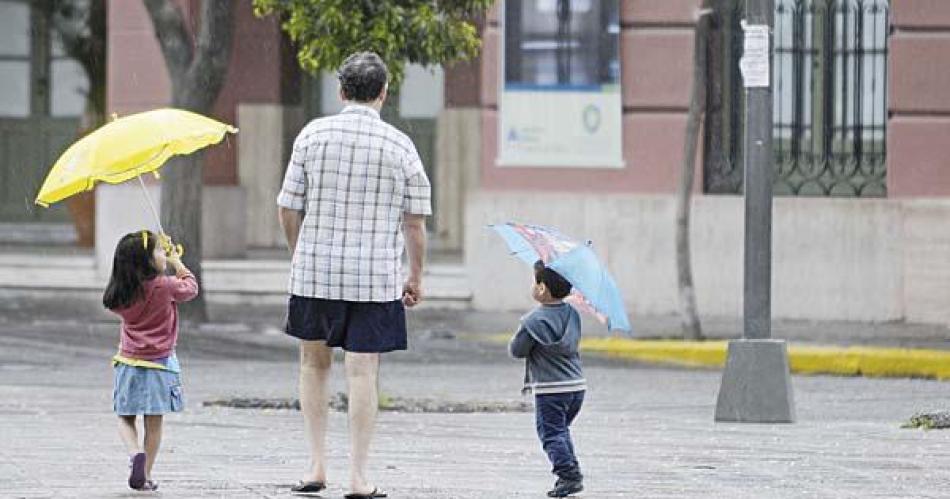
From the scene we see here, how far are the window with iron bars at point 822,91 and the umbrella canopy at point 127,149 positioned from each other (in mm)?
11728

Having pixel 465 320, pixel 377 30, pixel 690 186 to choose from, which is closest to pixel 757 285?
pixel 377 30

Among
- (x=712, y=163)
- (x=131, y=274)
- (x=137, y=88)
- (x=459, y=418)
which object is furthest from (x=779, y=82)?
(x=131, y=274)

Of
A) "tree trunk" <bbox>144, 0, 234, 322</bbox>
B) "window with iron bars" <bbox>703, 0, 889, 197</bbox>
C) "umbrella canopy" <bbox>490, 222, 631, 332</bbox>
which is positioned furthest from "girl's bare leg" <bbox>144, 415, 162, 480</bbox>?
"window with iron bars" <bbox>703, 0, 889, 197</bbox>

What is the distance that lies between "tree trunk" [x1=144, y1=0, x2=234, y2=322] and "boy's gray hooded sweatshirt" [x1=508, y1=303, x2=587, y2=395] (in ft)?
35.7

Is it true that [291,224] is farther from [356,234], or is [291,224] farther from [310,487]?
[310,487]

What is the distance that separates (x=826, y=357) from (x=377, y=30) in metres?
5.14

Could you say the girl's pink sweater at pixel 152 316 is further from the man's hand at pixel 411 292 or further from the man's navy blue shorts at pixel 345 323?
the man's hand at pixel 411 292

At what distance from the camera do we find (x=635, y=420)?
49.5 feet

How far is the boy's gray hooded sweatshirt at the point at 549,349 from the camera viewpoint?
1062 cm

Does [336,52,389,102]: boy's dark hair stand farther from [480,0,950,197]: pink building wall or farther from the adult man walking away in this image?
[480,0,950,197]: pink building wall

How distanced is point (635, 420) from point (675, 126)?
7576mm

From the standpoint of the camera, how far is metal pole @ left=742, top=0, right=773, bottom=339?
14.7 metres

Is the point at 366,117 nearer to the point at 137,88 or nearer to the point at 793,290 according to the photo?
the point at 793,290

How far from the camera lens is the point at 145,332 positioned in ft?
35.3
